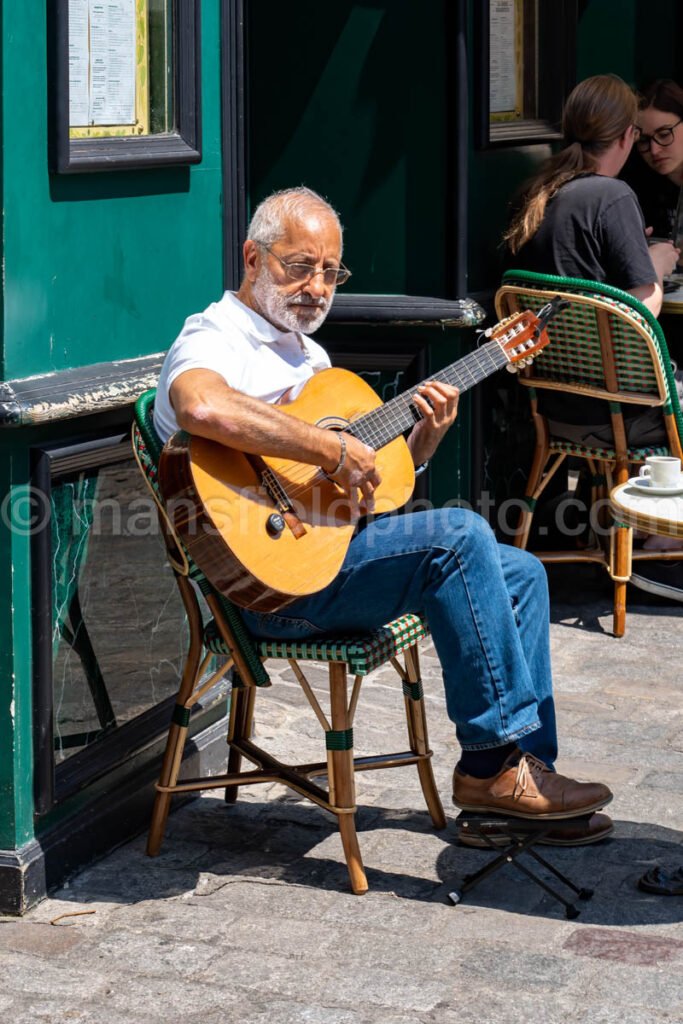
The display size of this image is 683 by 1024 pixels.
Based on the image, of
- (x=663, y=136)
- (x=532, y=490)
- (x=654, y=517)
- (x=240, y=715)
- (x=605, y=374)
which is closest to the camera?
(x=654, y=517)

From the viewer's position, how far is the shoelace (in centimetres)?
382

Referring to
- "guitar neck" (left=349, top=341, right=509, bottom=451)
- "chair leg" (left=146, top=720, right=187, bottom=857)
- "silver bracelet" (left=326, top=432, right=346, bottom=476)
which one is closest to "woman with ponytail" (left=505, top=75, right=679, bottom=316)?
"guitar neck" (left=349, top=341, right=509, bottom=451)

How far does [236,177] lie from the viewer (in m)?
4.34

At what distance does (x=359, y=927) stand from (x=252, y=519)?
0.89m

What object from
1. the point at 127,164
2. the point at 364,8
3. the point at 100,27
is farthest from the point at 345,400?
the point at 364,8

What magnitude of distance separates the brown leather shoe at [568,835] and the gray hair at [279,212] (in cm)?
144

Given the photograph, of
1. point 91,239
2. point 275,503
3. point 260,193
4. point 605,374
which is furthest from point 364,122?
point 275,503

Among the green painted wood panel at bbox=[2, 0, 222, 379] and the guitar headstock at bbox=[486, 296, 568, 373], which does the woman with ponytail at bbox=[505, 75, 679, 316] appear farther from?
the green painted wood panel at bbox=[2, 0, 222, 379]

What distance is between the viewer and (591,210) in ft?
18.3

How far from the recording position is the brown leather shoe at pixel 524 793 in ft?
12.5

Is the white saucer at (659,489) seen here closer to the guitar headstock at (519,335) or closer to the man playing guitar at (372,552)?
the man playing guitar at (372,552)

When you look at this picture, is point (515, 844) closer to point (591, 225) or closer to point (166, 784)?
point (166, 784)

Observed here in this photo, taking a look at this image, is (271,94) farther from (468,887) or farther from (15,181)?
(468,887)

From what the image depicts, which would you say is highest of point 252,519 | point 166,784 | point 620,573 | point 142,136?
point 142,136
